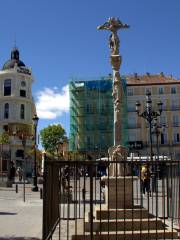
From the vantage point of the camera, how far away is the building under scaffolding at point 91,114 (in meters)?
80.3

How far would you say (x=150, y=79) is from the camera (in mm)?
91562

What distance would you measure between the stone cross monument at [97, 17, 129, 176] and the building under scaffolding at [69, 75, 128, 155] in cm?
6402

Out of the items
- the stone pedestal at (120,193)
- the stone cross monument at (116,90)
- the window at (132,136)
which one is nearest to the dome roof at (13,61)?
the window at (132,136)

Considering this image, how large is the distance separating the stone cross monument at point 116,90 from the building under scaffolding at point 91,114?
2521 inches

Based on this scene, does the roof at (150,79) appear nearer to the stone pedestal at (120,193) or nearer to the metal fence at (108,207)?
the metal fence at (108,207)

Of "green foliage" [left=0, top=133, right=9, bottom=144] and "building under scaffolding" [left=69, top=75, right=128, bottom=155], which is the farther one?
"building under scaffolding" [left=69, top=75, right=128, bottom=155]

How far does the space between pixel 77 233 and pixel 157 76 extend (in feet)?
272

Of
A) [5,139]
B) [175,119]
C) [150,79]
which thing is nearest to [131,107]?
[150,79]

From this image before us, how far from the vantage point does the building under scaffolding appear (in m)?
80.3

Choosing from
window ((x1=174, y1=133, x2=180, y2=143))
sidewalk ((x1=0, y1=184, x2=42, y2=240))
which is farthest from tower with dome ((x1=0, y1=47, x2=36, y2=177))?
sidewalk ((x1=0, y1=184, x2=42, y2=240))

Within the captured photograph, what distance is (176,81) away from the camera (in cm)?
8762

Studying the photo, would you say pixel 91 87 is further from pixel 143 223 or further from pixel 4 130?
pixel 143 223

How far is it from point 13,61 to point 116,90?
254 feet

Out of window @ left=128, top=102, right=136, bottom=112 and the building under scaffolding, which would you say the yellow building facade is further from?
the building under scaffolding
